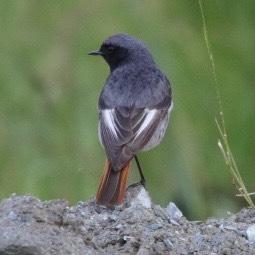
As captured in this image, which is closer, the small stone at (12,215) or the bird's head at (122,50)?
the small stone at (12,215)

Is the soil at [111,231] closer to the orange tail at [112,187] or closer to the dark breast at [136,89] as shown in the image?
the orange tail at [112,187]

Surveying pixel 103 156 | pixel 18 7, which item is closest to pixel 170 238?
pixel 103 156

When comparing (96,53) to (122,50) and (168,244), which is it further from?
(168,244)

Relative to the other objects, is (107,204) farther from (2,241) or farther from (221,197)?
(221,197)

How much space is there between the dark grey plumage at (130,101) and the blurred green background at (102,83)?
0.21 metres

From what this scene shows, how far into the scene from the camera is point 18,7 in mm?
8914

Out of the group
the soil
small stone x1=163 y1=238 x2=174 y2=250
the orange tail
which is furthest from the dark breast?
small stone x1=163 y1=238 x2=174 y2=250

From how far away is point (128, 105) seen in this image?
8.22 m

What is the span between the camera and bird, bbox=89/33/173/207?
743 centimetres

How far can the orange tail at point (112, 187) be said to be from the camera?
22.1ft

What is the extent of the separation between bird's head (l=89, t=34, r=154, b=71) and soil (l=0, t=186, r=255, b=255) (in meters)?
2.23

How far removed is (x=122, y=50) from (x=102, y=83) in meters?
0.26

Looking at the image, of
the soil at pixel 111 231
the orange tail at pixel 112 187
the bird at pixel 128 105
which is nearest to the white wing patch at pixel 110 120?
the bird at pixel 128 105

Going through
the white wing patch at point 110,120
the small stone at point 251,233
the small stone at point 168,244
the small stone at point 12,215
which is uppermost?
the small stone at point 12,215
